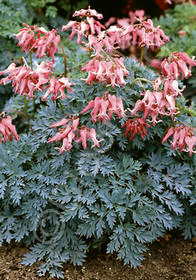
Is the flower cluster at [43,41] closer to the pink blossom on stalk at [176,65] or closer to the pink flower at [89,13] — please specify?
the pink flower at [89,13]

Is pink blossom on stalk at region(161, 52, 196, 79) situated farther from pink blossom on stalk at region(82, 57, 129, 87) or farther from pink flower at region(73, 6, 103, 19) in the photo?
pink flower at region(73, 6, 103, 19)

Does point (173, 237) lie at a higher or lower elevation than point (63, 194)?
lower

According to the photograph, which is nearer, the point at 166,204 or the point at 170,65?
the point at 170,65

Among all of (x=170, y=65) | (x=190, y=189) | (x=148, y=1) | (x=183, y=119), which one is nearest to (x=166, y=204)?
(x=190, y=189)

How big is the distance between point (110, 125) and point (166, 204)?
657mm

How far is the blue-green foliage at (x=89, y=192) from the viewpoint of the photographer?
2.12 m

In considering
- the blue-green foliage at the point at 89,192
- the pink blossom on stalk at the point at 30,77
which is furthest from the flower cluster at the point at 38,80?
the blue-green foliage at the point at 89,192

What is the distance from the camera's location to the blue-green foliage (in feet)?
6.97

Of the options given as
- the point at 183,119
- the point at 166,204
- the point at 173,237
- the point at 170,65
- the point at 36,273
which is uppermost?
the point at 170,65

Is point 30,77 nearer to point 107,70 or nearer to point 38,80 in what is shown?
point 38,80

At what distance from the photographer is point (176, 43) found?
11.9 ft

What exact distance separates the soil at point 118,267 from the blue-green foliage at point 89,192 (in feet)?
0.24

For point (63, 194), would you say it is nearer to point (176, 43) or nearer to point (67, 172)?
point (67, 172)

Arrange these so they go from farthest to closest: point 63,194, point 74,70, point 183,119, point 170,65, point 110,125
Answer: point 74,70 → point 183,119 → point 110,125 → point 63,194 → point 170,65
